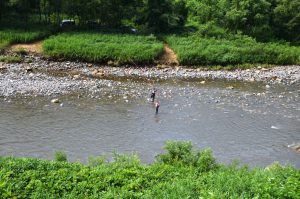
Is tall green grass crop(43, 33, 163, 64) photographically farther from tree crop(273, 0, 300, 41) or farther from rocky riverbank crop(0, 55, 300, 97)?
tree crop(273, 0, 300, 41)

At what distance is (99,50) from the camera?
36000 millimetres

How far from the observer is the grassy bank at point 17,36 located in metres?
36.6

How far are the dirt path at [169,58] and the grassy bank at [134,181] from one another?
23.1 meters

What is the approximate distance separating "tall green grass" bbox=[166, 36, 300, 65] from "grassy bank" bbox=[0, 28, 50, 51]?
36.9 feet

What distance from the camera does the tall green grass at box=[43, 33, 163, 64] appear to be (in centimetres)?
Result: 3588

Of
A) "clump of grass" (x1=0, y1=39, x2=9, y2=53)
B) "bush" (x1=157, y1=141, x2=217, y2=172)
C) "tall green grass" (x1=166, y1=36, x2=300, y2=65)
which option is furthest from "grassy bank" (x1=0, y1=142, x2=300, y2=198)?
"clump of grass" (x1=0, y1=39, x2=9, y2=53)

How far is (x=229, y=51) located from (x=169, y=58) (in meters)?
5.05

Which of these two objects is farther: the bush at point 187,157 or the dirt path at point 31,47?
the dirt path at point 31,47

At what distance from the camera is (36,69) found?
33.8 m

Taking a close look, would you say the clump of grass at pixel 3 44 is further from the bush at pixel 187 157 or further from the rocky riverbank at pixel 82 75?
the bush at pixel 187 157

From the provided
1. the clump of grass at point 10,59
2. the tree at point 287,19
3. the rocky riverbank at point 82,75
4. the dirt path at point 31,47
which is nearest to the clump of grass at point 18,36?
the dirt path at point 31,47

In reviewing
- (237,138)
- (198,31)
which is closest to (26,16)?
(198,31)

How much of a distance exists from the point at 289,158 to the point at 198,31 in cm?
2265

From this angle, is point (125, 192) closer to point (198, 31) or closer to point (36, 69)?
point (36, 69)
